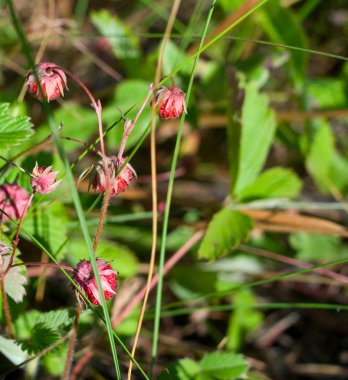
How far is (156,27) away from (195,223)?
1.35 meters

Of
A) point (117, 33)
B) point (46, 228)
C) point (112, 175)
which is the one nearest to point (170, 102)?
point (112, 175)

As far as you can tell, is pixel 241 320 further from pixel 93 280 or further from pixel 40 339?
pixel 93 280

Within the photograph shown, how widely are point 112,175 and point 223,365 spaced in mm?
667

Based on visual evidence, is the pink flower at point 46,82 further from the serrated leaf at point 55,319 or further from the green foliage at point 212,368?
the green foliage at point 212,368

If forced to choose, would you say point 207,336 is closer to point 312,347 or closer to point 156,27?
point 312,347

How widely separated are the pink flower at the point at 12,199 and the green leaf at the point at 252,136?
0.71 metres

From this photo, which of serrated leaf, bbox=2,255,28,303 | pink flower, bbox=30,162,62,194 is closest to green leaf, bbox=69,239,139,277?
serrated leaf, bbox=2,255,28,303

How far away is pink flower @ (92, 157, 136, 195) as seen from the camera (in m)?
1.01

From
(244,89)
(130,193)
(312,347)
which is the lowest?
(312,347)

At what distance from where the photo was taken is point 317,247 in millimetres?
2100

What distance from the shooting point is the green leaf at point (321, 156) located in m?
2.07

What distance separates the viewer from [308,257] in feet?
6.78

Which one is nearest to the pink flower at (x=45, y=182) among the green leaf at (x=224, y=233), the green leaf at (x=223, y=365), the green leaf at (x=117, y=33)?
the green leaf at (x=224, y=233)

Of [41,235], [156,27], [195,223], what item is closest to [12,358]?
[41,235]
